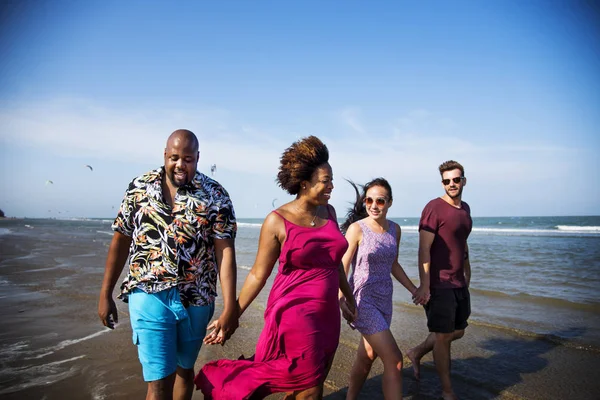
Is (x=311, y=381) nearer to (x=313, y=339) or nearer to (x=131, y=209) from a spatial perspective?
(x=313, y=339)

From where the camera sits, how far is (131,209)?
9.02ft

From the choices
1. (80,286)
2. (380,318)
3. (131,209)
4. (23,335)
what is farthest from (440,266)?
(80,286)

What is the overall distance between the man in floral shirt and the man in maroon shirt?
227 centimetres

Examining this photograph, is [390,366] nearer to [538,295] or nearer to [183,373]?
[183,373]

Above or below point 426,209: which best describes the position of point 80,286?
below

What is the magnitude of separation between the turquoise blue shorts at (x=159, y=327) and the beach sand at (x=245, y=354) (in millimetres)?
1439

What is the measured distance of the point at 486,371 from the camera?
14.9 feet

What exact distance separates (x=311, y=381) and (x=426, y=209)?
2447mm

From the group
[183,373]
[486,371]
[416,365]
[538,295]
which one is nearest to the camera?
[183,373]

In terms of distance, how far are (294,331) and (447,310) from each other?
2.11m

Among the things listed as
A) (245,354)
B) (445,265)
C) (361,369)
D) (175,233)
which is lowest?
(245,354)

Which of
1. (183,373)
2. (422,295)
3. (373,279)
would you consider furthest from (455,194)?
(183,373)

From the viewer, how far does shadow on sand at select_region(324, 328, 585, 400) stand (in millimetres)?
3982

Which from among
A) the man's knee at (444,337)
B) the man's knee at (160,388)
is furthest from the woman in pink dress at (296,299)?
the man's knee at (444,337)
